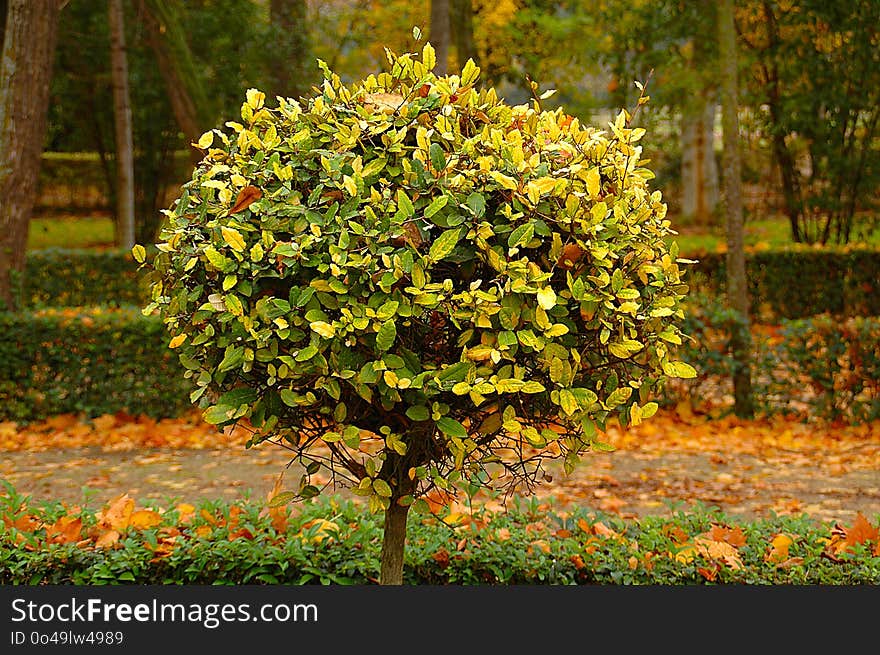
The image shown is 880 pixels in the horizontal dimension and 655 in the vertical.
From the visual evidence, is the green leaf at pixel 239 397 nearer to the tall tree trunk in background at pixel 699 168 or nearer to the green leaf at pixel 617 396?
the green leaf at pixel 617 396

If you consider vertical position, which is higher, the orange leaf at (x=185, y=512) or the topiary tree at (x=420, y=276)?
the topiary tree at (x=420, y=276)

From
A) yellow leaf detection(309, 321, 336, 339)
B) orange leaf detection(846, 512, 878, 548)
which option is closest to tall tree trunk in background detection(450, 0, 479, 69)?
orange leaf detection(846, 512, 878, 548)

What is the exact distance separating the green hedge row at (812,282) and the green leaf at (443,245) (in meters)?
8.90

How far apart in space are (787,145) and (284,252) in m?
10.5

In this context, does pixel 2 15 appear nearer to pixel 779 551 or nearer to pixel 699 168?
pixel 779 551

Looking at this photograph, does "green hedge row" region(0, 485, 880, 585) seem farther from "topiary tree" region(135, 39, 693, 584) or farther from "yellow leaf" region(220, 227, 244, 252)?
"yellow leaf" region(220, 227, 244, 252)

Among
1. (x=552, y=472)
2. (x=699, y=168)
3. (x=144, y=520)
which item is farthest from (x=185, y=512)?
(x=699, y=168)

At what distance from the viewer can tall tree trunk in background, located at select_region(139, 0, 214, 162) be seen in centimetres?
1262

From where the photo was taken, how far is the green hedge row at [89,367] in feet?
25.7

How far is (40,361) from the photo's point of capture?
784 cm

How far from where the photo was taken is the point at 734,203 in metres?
8.09

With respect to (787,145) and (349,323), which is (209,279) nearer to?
(349,323)

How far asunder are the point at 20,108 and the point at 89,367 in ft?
7.30

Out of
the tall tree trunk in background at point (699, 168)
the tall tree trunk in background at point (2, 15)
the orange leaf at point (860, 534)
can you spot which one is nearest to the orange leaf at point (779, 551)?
the orange leaf at point (860, 534)
